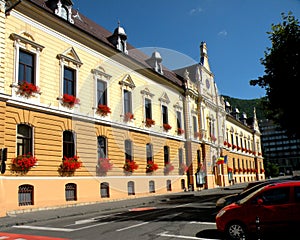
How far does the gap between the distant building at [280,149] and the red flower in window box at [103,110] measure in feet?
443

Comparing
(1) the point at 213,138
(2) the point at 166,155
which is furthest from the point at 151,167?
(1) the point at 213,138

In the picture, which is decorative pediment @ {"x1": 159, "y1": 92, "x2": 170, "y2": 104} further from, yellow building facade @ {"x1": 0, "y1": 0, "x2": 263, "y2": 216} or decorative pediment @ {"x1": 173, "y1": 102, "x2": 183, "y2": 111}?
decorative pediment @ {"x1": 173, "y1": 102, "x2": 183, "y2": 111}

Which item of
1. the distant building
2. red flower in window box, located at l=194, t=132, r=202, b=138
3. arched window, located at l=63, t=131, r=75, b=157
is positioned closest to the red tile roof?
red flower in window box, located at l=194, t=132, r=202, b=138

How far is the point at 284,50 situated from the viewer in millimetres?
17375

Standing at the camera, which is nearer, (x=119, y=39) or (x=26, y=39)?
(x=26, y=39)

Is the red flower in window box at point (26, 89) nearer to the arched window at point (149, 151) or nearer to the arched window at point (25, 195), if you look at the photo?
the arched window at point (25, 195)

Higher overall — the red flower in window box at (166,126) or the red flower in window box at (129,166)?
the red flower in window box at (166,126)

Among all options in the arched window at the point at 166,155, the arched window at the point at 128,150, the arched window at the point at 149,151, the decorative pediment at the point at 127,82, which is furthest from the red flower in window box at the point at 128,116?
the arched window at the point at 166,155

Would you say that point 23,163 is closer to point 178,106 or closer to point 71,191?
point 71,191

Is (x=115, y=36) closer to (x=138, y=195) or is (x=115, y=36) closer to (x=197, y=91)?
(x=138, y=195)

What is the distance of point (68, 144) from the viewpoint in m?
20.0

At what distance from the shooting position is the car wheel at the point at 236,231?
340 inches

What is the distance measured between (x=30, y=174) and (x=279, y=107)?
48.6 ft

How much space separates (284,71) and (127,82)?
1296cm
